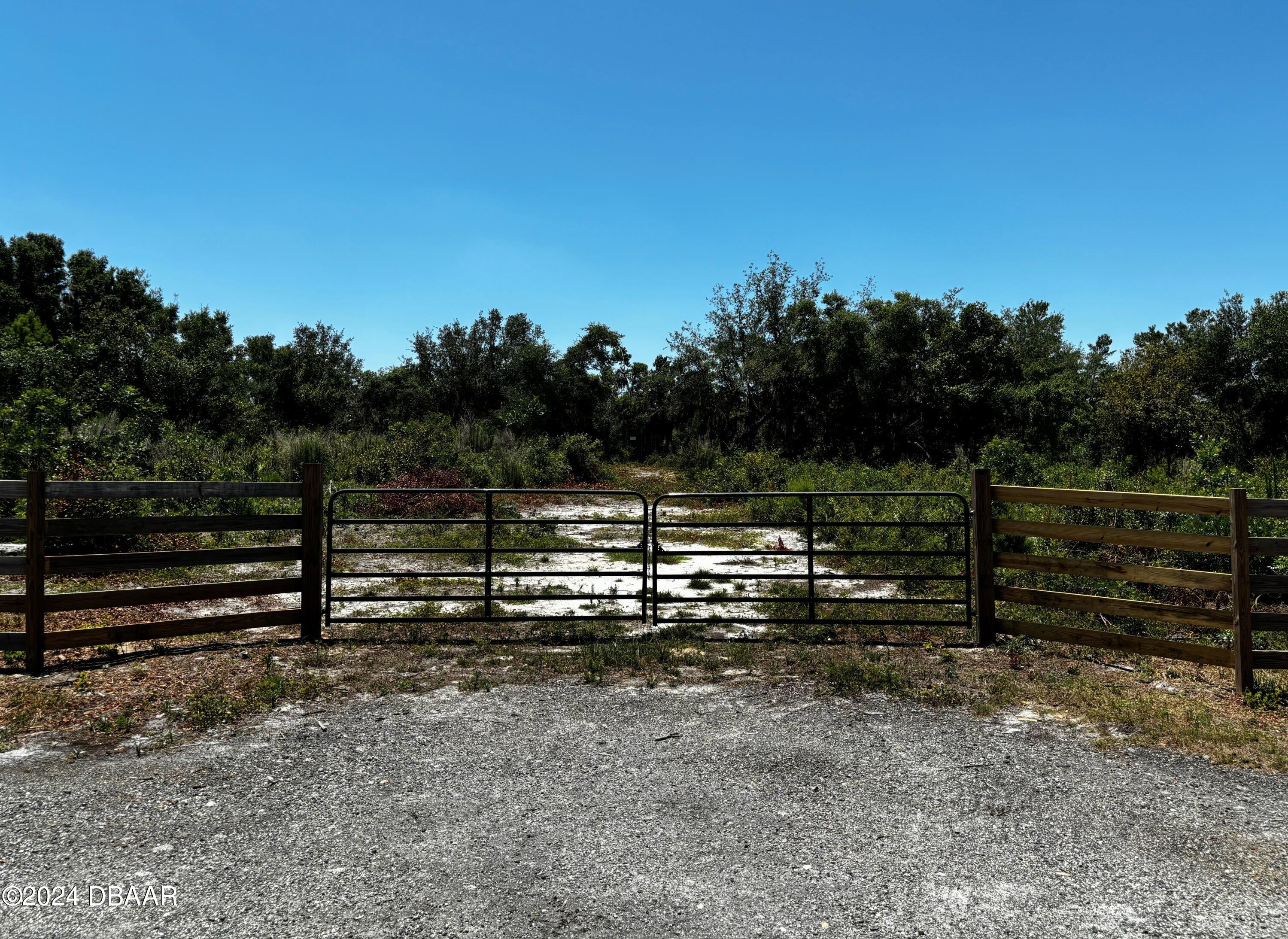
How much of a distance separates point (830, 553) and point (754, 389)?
24443 mm

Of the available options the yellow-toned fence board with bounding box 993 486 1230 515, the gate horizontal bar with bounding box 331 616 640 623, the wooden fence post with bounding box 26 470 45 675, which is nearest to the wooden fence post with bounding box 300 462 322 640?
the gate horizontal bar with bounding box 331 616 640 623

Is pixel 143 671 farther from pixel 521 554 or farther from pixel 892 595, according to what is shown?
pixel 892 595

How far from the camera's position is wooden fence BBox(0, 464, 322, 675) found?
6160mm

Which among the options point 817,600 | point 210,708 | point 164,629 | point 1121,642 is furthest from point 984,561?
point 164,629

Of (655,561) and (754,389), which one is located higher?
(754,389)

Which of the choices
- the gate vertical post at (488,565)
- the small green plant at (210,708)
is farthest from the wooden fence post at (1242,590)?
the small green plant at (210,708)

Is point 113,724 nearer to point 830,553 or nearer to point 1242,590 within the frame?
point 830,553

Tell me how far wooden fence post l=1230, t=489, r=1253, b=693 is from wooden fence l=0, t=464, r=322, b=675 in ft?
24.4

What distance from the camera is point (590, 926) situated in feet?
9.55

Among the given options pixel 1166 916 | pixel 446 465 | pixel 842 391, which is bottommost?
pixel 1166 916

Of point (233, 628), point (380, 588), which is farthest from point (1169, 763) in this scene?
point (380, 588)

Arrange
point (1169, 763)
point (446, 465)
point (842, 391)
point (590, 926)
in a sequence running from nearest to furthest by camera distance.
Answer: point (590, 926), point (1169, 763), point (446, 465), point (842, 391)

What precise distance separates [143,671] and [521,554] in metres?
6.67

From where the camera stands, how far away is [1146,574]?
6070mm
